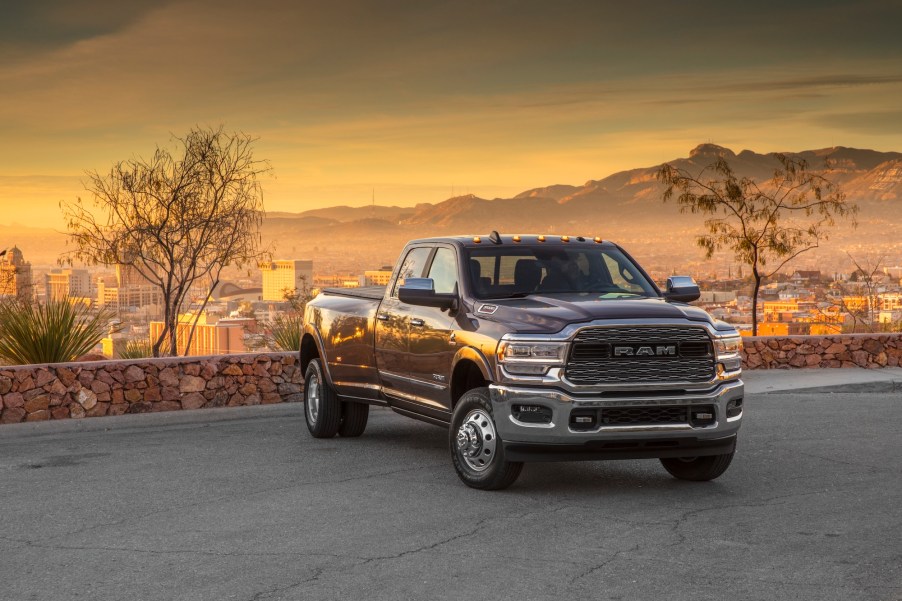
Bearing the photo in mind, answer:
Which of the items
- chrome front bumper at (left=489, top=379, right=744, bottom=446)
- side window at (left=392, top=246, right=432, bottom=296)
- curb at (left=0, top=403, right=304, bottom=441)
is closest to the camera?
chrome front bumper at (left=489, top=379, right=744, bottom=446)

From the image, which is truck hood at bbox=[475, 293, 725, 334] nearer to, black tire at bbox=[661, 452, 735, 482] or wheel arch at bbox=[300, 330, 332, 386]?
black tire at bbox=[661, 452, 735, 482]

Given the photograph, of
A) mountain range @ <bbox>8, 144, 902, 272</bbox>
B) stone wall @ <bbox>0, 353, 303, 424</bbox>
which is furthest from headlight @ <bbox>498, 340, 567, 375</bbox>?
mountain range @ <bbox>8, 144, 902, 272</bbox>

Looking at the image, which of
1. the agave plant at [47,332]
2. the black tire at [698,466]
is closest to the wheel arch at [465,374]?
the black tire at [698,466]

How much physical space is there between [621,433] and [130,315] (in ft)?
42.8

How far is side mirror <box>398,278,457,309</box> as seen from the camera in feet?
34.4

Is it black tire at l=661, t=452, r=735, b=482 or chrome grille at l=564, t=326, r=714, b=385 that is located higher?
chrome grille at l=564, t=326, r=714, b=385

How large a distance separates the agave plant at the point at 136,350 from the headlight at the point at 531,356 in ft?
39.5

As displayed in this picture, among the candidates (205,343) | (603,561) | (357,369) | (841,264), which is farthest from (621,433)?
(841,264)

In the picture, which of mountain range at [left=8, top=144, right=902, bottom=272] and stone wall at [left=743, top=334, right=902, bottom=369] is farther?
mountain range at [left=8, top=144, right=902, bottom=272]

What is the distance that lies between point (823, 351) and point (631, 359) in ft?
40.8

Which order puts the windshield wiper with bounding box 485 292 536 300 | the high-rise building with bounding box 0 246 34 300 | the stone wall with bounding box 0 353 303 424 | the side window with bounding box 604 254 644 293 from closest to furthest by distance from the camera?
the windshield wiper with bounding box 485 292 536 300 < the side window with bounding box 604 254 644 293 < the stone wall with bounding box 0 353 303 424 < the high-rise building with bounding box 0 246 34 300

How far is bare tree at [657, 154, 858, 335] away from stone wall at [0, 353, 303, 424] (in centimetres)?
1126

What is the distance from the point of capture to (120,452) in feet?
40.5

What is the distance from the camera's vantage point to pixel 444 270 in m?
11.3
